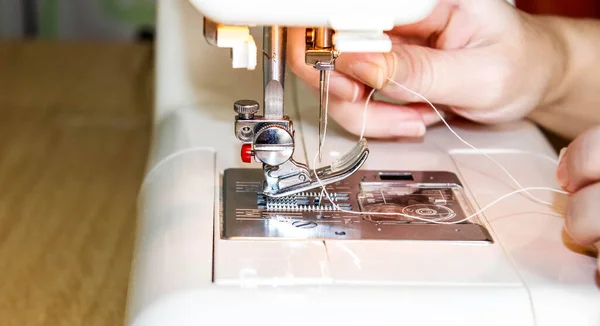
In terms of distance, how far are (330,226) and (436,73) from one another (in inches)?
7.4

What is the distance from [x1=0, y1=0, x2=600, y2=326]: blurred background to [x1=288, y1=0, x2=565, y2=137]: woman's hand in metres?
0.28

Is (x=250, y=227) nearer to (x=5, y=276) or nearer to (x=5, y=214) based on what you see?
(x=5, y=276)

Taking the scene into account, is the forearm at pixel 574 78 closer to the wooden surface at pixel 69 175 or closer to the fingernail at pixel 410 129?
the fingernail at pixel 410 129

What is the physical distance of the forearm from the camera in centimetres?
80

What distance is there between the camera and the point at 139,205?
71 centimetres

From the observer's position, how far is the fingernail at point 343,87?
742 millimetres

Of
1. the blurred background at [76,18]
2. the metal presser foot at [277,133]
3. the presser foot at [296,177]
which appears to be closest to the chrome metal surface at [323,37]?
the metal presser foot at [277,133]

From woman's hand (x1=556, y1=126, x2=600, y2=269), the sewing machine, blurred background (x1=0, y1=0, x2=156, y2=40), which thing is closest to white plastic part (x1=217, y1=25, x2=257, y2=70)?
the sewing machine

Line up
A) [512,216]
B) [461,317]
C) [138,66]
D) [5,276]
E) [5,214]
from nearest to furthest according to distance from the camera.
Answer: [461,317] < [512,216] < [5,276] < [5,214] < [138,66]

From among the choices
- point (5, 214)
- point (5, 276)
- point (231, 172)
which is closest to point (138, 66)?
point (5, 214)

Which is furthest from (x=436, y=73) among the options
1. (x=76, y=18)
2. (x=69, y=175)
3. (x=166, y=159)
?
(x=76, y=18)

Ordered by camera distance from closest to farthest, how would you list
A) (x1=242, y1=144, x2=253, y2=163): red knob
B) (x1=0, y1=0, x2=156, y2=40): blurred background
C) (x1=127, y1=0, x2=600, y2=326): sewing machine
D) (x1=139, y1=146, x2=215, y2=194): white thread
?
(x1=127, y1=0, x2=600, y2=326): sewing machine
(x1=242, y1=144, x2=253, y2=163): red knob
(x1=139, y1=146, x2=215, y2=194): white thread
(x1=0, y1=0, x2=156, y2=40): blurred background

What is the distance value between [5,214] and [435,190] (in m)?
0.49

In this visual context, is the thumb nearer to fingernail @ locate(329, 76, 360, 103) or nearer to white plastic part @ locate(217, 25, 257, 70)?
fingernail @ locate(329, 76, 360, 103)
